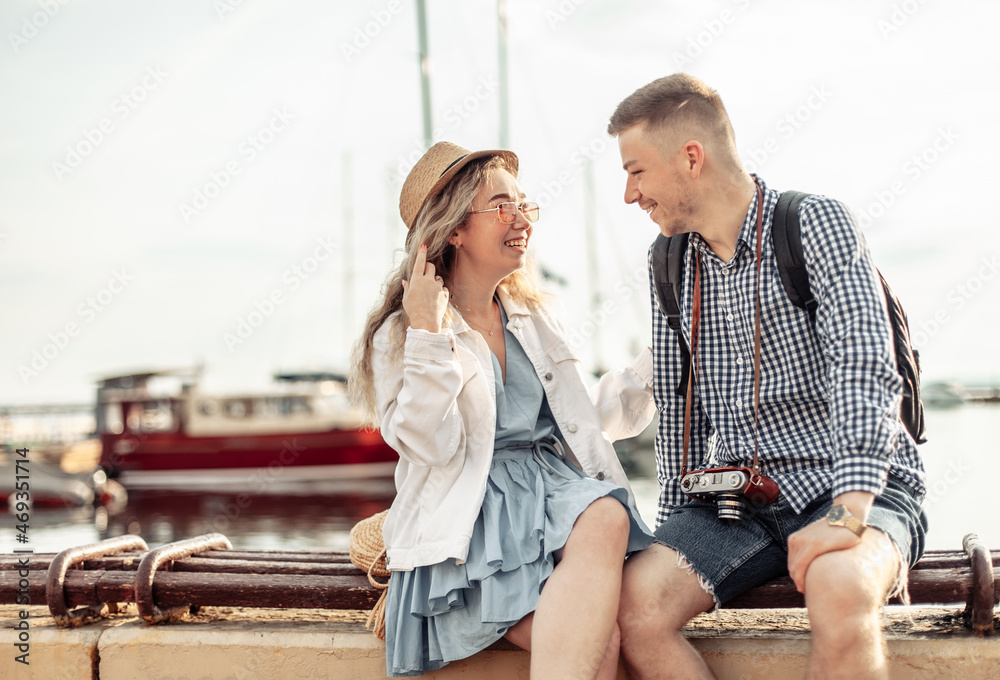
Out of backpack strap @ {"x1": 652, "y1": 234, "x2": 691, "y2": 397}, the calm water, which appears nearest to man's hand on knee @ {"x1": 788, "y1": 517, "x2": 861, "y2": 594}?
backpack strap @ {"x1": 652, "y1": 234, "x2": 691, "y2": 397}

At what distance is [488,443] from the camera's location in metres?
2.47

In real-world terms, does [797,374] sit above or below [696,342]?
below

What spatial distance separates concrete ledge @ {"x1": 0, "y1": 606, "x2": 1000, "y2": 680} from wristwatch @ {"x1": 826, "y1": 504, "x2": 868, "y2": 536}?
0.61 meters

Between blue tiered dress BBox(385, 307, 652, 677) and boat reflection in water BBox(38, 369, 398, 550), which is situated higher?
blue tiered dress BBox(385, 307, 652, 677)

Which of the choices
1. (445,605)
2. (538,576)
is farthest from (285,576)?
(538,576)

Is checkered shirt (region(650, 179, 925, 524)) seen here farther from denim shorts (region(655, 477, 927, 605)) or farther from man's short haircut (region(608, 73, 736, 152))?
man's short haircut (region(608, 73, 736, 152))

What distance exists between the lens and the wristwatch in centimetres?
196

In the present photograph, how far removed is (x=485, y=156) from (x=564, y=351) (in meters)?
0.73

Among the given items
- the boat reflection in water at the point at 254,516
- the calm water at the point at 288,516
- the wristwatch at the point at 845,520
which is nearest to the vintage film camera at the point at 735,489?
the wristwatch at the point at 845,520

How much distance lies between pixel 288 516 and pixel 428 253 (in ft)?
55.0

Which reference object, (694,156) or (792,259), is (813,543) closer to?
(792,259)

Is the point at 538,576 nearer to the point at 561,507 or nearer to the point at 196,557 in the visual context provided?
the point at 561,507

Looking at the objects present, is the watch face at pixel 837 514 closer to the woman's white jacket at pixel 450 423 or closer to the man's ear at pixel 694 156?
the woman's white jacket at pixel 450 423

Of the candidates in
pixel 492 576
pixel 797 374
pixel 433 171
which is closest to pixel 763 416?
pixel 797 374
